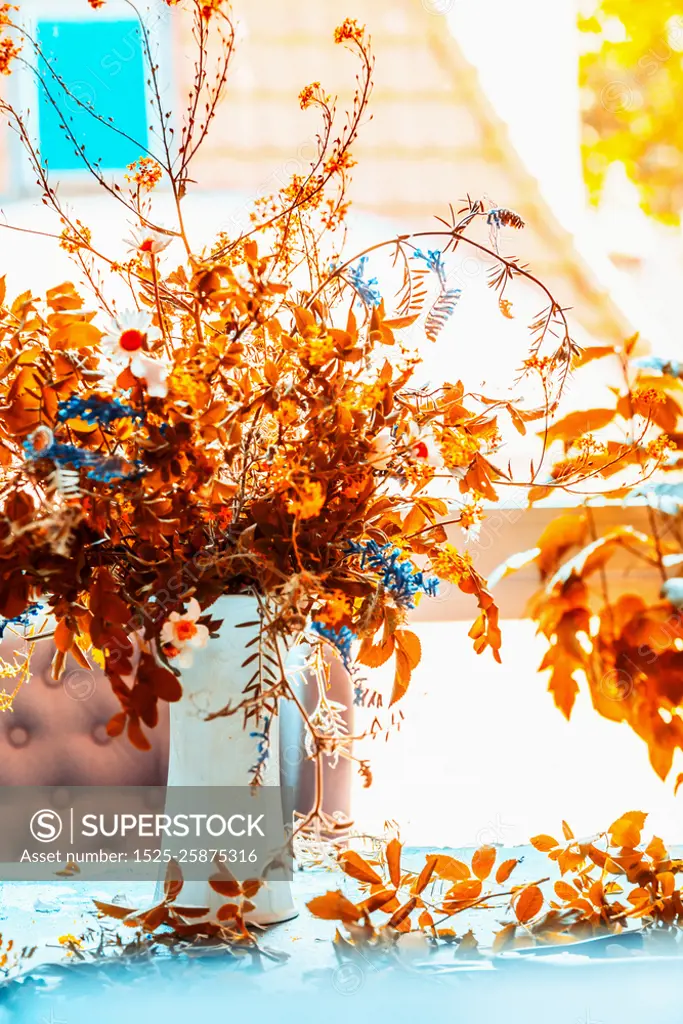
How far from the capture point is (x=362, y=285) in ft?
2.46

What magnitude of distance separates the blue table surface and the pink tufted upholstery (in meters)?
0.82

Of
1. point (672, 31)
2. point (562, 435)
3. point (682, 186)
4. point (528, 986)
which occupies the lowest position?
point (528, 986)

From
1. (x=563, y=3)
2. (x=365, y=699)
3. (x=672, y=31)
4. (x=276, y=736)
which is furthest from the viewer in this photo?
(x=672, y=31)

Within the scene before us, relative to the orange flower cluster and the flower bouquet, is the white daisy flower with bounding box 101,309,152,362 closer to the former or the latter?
the flower bouquet

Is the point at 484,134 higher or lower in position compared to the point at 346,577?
higher

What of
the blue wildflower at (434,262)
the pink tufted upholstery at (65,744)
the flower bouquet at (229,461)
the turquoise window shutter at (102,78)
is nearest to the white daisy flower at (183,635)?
the flower bouquet at (229,461)

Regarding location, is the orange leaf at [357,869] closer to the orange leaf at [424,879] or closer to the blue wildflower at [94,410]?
the orange leaf at [424,879]

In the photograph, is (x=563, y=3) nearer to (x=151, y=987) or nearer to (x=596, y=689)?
(x=596, y=689)

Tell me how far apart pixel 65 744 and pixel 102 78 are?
166cm

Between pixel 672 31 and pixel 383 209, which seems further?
pixel 672 31

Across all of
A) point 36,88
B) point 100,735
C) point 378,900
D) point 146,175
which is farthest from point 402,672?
point 36,88

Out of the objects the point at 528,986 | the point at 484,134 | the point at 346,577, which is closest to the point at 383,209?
the point at 484,134

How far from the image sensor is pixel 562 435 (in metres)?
→ 2.17

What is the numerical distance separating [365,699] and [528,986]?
26 centimetres
